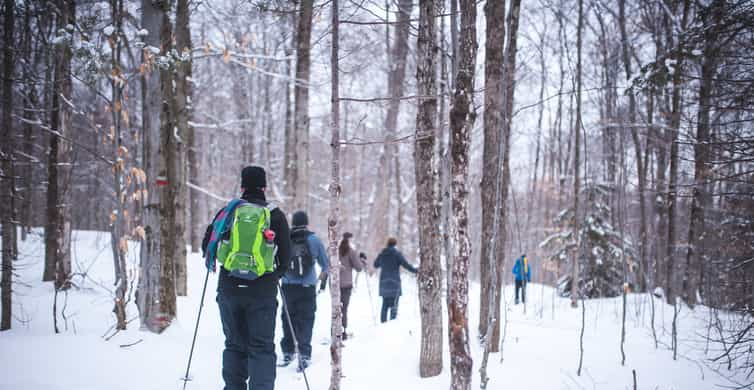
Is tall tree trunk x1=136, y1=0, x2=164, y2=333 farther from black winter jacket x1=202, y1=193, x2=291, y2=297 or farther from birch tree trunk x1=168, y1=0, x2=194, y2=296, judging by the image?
birch tree trunk x1=168, y1=0, x2=194, y2=296

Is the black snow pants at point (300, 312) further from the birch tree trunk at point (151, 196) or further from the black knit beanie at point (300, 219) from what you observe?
the birch tree trunk at point (151, 196)

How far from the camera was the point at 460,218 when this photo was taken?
416 centimetres

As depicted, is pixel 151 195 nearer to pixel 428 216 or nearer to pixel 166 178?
Result: pixel 166 178

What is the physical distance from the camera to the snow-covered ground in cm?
440

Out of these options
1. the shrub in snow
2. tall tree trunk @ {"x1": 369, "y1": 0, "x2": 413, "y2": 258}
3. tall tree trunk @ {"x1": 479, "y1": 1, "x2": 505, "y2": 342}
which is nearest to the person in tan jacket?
tall tree trunk @ {"x1": 479, "y1": 1, "x2": 505, "y2": 342}

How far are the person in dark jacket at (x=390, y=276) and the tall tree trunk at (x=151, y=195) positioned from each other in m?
4.19

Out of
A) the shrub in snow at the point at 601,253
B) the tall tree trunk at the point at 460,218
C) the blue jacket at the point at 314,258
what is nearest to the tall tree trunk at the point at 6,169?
the blue jacket at the point at 314,258

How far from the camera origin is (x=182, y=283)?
29.3 ft

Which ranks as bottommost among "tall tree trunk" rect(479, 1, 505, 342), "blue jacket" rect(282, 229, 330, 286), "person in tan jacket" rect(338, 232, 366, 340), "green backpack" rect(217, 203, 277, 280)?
"person in tan jacket" rect(338, 232, 366, 340)

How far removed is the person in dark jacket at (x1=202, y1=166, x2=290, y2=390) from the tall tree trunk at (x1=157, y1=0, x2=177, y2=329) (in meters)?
2.30

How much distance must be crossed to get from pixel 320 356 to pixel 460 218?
342cm

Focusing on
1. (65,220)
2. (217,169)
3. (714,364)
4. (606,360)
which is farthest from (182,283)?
(217,169)

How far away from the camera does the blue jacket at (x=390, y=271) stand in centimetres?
864

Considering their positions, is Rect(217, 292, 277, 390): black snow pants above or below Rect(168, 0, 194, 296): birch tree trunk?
below
